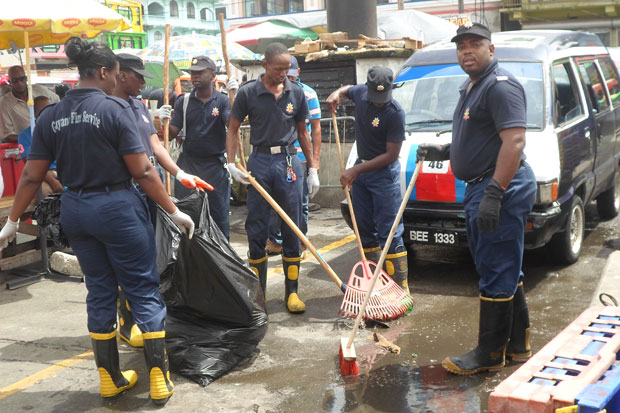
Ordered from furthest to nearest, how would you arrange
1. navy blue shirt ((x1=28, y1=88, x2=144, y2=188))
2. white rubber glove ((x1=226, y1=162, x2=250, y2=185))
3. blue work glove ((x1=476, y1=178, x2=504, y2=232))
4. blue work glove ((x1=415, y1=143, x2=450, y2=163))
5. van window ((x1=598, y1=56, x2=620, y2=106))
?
van window ((x1=598, y1=56, x2=620, y2=106)), white rubber glove ((x1=226, y1=162, x2=250, y2=185)), blue work glove ((x1=415, y1=143, x2=450, y2=163)), blue work glove ((x1=476, y1=178, x2=504, y2=232)), navy blue shirt ((x1=28, y1=88, x2=144, y2=188))

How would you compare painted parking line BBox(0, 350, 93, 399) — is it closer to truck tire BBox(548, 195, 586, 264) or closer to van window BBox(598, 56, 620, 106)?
truck tire BBox(548, 195, 586, 264)

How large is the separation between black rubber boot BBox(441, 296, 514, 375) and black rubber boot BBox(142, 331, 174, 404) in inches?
67.1

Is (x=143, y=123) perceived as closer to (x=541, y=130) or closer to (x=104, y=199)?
(x=104, y=199)

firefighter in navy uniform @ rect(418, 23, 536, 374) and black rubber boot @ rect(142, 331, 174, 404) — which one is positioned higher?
firefighter in navy uniform @ rect(418, 23, 536, 374)

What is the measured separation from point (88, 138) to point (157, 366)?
1360 mm

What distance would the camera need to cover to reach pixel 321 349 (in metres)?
4.93

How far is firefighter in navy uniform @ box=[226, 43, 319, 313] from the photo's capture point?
5633 mm

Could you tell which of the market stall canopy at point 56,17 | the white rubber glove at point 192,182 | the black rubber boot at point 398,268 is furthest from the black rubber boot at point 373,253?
the market stall canopy at point 56,17

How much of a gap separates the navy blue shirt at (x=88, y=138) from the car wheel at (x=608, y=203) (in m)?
6.34

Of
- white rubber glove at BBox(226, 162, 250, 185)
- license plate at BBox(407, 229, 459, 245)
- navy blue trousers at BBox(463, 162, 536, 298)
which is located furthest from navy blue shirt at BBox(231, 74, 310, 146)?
navy blue trousers at BBox(463, 162, 536, 298)

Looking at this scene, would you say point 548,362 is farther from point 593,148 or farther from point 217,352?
point 593,148

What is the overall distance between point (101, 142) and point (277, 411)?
178 centimetres

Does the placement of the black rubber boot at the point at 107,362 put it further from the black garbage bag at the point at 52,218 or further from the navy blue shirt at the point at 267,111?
the navy blue shirt at the point at 267,111

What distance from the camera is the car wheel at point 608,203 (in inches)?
334
